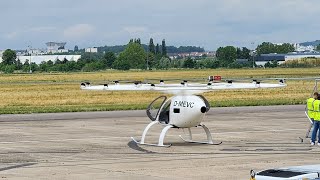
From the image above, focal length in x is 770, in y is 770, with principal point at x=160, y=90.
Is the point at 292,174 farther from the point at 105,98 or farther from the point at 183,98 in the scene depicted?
the point at 105,98

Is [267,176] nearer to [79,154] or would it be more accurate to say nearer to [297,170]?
[297,170]

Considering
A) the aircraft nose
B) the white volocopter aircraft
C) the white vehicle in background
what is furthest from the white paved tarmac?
the white vehicle in background

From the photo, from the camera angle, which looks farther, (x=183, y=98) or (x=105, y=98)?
(x=105, y=98)

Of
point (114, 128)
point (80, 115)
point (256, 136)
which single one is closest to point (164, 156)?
point (256, 136)

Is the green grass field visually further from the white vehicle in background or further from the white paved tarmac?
the white vehicle in background

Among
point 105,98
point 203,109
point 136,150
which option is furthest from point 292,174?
point 105,98

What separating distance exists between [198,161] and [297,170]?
12.7 meters

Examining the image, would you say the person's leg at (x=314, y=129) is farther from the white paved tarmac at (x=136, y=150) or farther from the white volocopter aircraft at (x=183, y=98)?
the white volocopter aircraft at (x=183, y=98)

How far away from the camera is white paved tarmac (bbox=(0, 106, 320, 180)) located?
20.8 m

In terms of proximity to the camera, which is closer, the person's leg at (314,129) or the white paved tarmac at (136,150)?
the white paved tarmac at (136,150)

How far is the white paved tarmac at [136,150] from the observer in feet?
68.3

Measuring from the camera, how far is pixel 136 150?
2638cm

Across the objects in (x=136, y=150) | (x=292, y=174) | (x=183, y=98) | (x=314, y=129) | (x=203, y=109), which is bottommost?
(x=136, y=150)

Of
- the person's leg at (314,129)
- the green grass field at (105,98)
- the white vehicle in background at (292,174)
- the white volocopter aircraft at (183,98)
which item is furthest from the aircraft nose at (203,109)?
the green grass field at (105,98)
